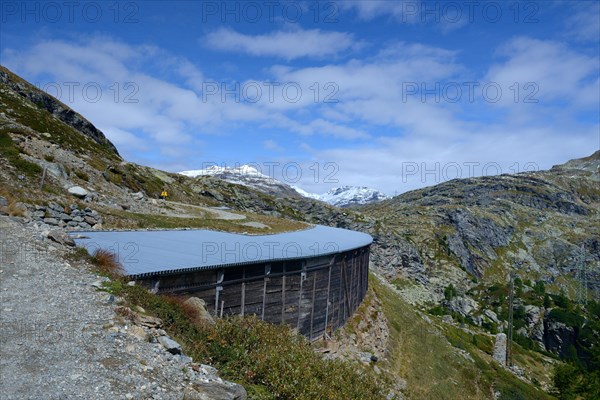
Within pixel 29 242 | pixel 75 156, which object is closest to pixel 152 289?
pixel 29 242

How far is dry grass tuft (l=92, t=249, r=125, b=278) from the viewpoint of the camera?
47.5 ft

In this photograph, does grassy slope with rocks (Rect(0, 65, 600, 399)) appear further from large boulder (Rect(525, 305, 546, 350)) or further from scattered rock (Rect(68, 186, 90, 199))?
large boulder (Rect(525, 305, 546, 350))

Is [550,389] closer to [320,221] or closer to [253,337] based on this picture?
[253,337]

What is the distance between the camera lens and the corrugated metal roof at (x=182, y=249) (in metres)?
17.0

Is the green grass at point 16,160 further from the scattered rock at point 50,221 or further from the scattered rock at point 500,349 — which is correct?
the scattered rock at point 500,349

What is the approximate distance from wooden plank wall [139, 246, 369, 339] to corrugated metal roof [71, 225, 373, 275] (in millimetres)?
571

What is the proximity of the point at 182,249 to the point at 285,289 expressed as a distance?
7.31m

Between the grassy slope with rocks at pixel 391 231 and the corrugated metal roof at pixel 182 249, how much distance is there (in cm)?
383

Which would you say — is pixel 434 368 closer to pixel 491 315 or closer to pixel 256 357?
pixel 256 357

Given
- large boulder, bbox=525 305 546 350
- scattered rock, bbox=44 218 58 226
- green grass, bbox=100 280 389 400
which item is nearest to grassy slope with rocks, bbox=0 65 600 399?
green grass, bbox=100 280 389 400

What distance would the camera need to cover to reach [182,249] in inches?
824

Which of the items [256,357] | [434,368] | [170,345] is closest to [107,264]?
[170,345]

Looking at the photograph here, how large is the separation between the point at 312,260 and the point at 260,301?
6.29 m

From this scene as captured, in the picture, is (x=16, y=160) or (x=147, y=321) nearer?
(x=147, y=321)
